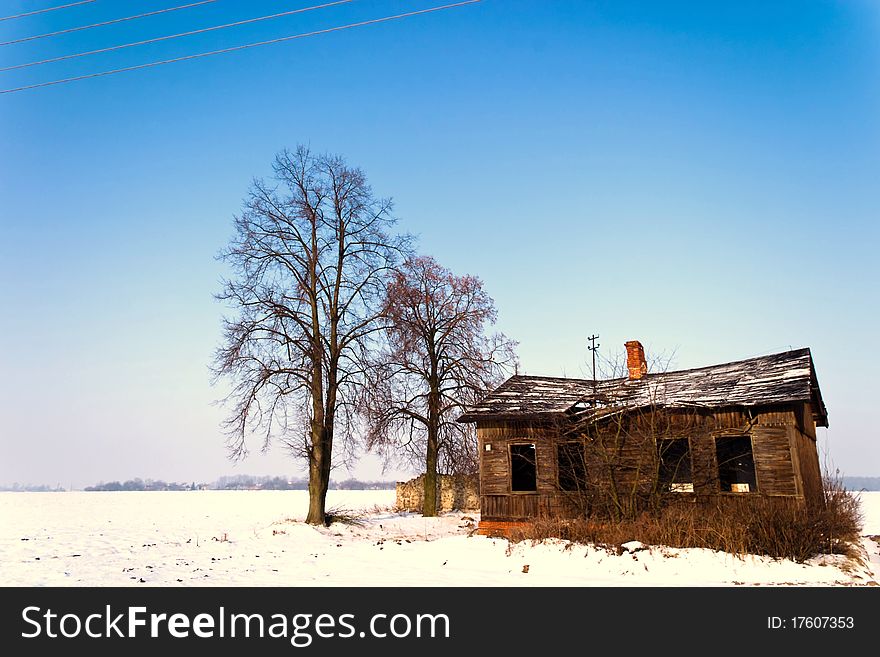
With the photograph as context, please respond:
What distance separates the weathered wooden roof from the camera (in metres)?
18.4

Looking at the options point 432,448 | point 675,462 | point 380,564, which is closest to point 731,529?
point 380,564

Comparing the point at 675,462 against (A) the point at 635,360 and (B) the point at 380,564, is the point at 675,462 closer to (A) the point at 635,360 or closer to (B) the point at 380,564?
(A) the point at 635,360

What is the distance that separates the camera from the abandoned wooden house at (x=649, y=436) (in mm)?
17312

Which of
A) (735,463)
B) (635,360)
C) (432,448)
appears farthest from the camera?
(432,448)

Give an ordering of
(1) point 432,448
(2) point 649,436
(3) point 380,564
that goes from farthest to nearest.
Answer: (1) point 432,448, (2) point 649,436, (3) point 380,564

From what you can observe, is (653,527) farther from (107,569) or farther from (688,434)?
(107,569)

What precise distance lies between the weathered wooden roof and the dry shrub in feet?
9.82

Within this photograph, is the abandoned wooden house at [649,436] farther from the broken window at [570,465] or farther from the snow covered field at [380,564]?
the snow covered field at [380,564]

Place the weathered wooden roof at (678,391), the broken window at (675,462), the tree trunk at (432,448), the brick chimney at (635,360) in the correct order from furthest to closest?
the tree trunk at (432,448), the brick chimney at (635,360), the broken window at (675,462), the weathered wooden roof at (678,391)

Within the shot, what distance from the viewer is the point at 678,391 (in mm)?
20812

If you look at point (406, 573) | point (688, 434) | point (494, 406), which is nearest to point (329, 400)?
point (494, 406)

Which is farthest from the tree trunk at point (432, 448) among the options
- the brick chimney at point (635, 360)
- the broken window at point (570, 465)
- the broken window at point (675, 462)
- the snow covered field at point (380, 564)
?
the broken window at point (675, 462)

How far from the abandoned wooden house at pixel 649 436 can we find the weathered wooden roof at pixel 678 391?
0.04 metres

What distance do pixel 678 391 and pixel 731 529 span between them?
6640mm
